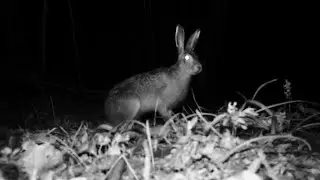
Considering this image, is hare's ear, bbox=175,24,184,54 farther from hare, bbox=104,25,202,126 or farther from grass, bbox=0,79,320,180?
grass, bbox=0,79,320,180

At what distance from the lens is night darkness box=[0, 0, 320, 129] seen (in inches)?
321

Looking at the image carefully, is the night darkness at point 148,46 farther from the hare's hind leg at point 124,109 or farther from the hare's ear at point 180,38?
the hare's ear at point 180,38

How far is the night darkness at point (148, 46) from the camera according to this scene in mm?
8148

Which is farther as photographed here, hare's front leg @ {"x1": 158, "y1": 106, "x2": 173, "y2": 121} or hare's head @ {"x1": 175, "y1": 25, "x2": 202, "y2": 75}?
hare's head @ {"x1": 175, "y1": 25, "x2": 202, "y2": 75}

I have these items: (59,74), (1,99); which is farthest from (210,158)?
(59,74)

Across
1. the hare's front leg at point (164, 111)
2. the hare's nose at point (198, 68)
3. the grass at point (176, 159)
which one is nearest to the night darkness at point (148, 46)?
the hare's front leg at point (164, 111)

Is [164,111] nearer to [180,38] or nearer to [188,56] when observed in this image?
[188,56]

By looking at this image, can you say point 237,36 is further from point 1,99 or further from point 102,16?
point 1,99

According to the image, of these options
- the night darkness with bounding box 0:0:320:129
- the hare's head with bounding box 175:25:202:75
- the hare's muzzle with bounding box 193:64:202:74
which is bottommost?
the night darkness with bounding box 0:0:320:129

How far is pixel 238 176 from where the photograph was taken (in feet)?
3.21

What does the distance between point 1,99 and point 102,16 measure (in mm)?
10675

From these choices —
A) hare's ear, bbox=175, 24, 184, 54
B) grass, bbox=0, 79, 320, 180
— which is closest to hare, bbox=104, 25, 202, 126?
hare's ear, bbox=175, 24, 184, 54

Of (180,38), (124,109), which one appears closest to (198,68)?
(180,38)

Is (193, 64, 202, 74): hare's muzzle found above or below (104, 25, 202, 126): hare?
above
